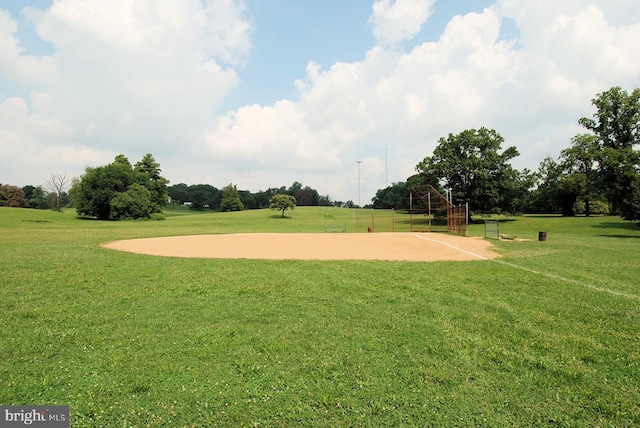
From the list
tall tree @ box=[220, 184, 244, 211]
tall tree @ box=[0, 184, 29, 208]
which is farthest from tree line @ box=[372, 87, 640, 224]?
tall tree @ box=[0, 184, 29, 208]

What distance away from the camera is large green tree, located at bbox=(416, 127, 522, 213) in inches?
1500

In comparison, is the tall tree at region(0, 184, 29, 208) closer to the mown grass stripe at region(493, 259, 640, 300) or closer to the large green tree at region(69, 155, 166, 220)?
the large green tree at region(69, 155, 166, 220)

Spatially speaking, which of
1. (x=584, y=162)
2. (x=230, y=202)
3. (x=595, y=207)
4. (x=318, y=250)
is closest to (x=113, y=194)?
(x=230, y=202)

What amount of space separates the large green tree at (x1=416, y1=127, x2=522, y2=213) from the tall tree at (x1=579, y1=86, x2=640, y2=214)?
8.46 metres

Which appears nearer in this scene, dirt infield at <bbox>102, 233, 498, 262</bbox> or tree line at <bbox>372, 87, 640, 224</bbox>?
dirt infield at <bbox>102, 233, 498, 262</bbox>

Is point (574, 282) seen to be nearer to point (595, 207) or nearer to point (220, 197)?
point (595, 207)

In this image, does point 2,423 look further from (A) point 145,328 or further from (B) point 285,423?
(B) point 285,423

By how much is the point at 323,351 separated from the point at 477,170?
131 feet

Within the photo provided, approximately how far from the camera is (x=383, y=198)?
92.1m

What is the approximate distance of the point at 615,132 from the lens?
39.2 meters

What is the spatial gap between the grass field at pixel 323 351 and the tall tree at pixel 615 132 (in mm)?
37358

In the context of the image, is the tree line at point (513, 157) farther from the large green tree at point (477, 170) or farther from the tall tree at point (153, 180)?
the tall tree at point (153, 180)

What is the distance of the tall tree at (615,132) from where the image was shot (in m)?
34.1

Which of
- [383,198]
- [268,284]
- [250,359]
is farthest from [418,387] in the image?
[383,198]
